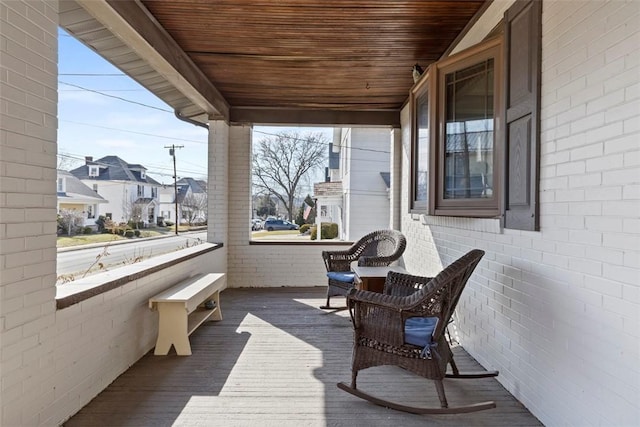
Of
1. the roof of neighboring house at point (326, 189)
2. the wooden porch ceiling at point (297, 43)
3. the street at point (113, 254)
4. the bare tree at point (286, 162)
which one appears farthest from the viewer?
the bare tree at point (286, 162)

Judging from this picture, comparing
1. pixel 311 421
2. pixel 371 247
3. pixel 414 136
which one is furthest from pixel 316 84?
pixel 311 421

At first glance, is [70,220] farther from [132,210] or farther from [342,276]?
[342,276]

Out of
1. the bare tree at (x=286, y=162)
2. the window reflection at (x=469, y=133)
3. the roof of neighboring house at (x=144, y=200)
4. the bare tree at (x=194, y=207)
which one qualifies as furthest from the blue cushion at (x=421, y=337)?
the bare tree at (x=286, y=162)

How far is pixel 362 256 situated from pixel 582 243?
3338 millimetres

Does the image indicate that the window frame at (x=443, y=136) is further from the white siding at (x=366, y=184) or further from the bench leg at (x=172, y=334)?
the white siding at (x=366, y=184)

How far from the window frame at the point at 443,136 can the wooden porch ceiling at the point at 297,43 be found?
19.0 inches

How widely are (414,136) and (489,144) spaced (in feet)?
4.94

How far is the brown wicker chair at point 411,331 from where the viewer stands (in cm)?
231

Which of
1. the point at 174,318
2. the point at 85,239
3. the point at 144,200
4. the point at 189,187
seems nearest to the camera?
the point at 85,239

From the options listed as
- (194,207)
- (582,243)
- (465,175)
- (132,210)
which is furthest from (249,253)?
(582,243)

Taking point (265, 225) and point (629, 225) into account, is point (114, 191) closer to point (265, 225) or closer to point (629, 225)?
point (629, 225)

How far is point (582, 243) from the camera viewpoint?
1.87 m

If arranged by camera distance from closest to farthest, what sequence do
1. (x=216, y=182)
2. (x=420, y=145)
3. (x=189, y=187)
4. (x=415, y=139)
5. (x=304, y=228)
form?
(x=420, y=145)
(x=415, y=139)
(x=189, y=187)
(x=216, y=182)
(x=304, y=228)

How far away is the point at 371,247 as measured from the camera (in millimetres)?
5172
